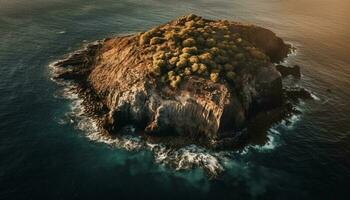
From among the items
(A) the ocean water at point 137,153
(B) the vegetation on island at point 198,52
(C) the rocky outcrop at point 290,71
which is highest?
(B) the vegetation on island at point 198,52

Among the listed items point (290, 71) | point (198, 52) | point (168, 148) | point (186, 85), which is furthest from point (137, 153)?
point (290, 71)

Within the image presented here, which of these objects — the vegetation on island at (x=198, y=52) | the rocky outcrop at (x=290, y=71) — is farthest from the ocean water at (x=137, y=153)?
the vegetation on island at (x=198, y=52)

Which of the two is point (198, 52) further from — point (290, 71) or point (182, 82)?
point (290, 71)

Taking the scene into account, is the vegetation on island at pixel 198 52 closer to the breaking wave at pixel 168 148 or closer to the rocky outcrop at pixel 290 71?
the breaking wave at pixel 168 148

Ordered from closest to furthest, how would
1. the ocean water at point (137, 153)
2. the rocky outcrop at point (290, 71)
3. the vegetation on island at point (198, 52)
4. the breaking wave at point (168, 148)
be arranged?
the ocean water at point (137, 153)
the breaking wave at point (168, 148)
the vegetation on island at point (198, 52)
the rocky outcrop at point (290, 71)

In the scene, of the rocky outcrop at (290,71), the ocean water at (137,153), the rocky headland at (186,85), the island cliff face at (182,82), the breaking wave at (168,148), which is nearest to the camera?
the ocean water at (137,153)
